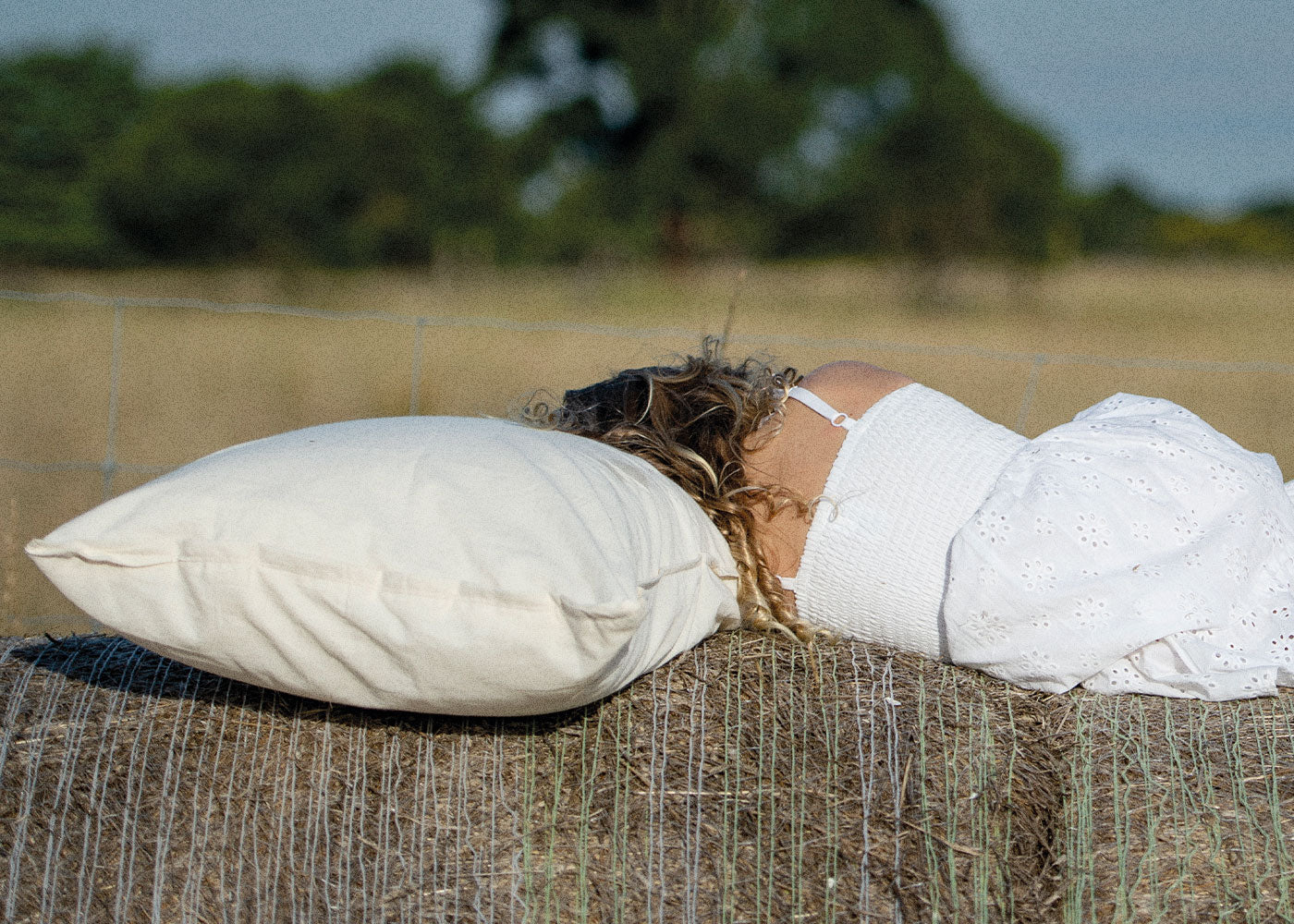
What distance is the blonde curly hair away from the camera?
6.88 feet

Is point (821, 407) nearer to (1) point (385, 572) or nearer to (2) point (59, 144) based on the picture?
(1) point (385, 572)

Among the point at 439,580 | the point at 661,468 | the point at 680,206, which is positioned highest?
the point at 680,206

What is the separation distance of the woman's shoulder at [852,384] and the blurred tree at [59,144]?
12.1 m

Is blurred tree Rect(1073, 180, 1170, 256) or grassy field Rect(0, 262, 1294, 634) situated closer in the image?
grassy field Rect(0, 262, 1294, 634)

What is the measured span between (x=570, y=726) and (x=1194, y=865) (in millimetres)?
947

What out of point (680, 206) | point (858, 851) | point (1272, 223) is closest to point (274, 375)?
point (858, 851)

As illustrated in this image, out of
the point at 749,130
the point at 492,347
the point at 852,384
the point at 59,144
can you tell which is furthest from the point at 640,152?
the point at 852,384

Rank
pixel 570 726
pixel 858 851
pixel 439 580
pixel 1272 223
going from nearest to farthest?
pixel 439 580, pixel 858 851, pixel 570 726, pixel 1272 223

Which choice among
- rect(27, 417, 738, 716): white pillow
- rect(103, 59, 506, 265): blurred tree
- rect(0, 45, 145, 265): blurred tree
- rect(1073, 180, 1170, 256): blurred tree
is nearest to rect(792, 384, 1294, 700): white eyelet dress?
rect(27, 417, 738, 716): white pillow

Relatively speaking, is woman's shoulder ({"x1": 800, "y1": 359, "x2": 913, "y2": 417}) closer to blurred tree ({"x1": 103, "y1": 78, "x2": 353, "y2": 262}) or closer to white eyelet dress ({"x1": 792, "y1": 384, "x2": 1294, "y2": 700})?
white eyelet dress ({"x1": 792, "y1": 384, "x2": 1294, "y2": 700})

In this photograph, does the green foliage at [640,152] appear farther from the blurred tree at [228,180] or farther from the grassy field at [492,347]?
the grassy field at [492,347]

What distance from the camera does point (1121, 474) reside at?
2.10 meters

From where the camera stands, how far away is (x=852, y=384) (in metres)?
2.25

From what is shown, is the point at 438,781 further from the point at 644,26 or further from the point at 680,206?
the point at 644,26
